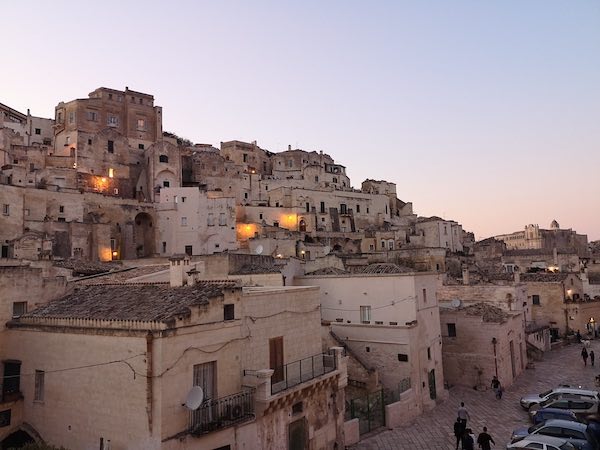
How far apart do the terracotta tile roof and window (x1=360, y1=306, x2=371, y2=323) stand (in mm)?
12313

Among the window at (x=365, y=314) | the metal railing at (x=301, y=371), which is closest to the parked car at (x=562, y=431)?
the metal railing at (x=301, y=371)

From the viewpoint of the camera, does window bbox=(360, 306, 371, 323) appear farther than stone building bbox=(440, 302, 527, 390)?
No

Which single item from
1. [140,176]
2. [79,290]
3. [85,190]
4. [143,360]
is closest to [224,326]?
[143,360]

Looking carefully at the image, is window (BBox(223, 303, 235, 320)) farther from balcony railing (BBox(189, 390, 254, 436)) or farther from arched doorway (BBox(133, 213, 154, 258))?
arched doorway (BBox(133, 213, 154, 258))

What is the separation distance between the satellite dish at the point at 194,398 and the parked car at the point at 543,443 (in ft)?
37.4

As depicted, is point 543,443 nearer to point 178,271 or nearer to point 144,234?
point 178,271

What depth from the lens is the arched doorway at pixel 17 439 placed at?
51.3 ft

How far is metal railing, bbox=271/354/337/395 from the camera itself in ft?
55.3

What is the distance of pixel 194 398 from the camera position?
1326 cm

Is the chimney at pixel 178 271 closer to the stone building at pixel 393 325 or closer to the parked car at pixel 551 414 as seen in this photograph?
the stone building at pixel 393 325

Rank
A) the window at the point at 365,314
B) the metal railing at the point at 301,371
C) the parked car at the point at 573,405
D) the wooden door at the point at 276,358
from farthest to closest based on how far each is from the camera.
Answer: the window at the point at 365,314, the parked car at the point at 573,405, the wooden door at the point at 276,358, the metal railing at the point at 301,371

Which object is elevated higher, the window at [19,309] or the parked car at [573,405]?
the window at [19,309]

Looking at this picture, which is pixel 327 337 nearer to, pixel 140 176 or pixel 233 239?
pixel 233 239

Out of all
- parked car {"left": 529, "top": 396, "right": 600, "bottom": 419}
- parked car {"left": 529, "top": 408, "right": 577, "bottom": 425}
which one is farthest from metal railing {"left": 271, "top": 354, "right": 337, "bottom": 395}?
parked car {"left": 529, "top": 396, "right": 600, "bottom": 419}
